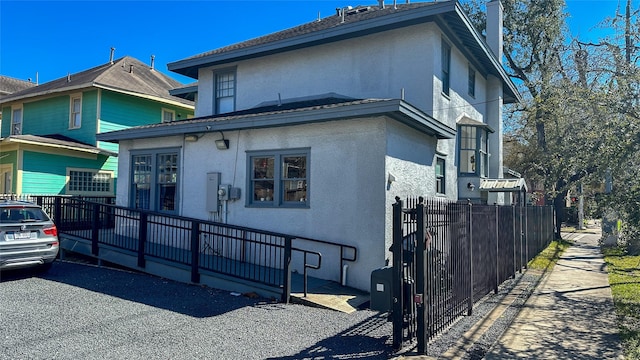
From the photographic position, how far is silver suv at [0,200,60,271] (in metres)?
8.42

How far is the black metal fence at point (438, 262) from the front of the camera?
17.8 ft

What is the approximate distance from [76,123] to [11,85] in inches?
657

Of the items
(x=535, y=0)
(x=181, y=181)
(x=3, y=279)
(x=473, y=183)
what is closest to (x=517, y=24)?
(x=535, y=0)

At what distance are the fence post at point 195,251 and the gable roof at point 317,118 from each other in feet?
8.52

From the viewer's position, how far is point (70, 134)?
65.0 feet

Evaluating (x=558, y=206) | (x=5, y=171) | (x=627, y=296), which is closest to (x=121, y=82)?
(x=5, y=171)

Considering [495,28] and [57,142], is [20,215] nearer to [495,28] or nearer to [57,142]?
[57,142]

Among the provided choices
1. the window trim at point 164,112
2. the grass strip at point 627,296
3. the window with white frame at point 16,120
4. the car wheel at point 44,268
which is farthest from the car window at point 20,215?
the window with white frame at point 16,120

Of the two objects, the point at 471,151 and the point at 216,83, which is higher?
the point at 216,83

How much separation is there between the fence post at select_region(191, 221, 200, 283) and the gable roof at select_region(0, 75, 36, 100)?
27.5 metres

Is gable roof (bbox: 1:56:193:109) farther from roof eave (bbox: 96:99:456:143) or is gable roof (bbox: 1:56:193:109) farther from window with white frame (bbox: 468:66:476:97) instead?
window with white frame (bbox: 468:66:476:97)

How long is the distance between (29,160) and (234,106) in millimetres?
9240

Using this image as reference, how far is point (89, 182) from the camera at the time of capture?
19141mm

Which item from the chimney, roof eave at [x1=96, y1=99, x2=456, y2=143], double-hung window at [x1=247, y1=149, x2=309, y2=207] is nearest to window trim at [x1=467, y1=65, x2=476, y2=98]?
the chimney
